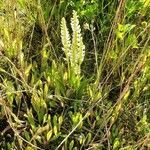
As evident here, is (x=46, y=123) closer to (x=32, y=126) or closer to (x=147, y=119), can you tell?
(x=32, y=126)

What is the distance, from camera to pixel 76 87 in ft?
4.66

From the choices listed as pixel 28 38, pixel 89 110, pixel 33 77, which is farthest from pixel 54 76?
pixel 28 38

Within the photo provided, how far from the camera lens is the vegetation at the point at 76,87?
4.41 ft

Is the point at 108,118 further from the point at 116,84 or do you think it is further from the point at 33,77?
the point at 33,77

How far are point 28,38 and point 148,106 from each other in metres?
0.59

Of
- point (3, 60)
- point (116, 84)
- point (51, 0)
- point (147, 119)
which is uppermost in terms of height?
point (51, 0)

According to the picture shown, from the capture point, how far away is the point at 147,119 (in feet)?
4.74

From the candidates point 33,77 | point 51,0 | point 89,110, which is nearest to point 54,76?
point 33,77

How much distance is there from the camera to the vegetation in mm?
1345

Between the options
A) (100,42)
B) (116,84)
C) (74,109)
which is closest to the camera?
(74,109)

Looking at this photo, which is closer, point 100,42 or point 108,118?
point 108,118

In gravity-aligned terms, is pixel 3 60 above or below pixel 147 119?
above

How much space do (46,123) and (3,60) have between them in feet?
1.10

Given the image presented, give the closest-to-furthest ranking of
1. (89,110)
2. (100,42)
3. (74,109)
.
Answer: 1. (89,110)
2. (74,109)
3. (100,42)
